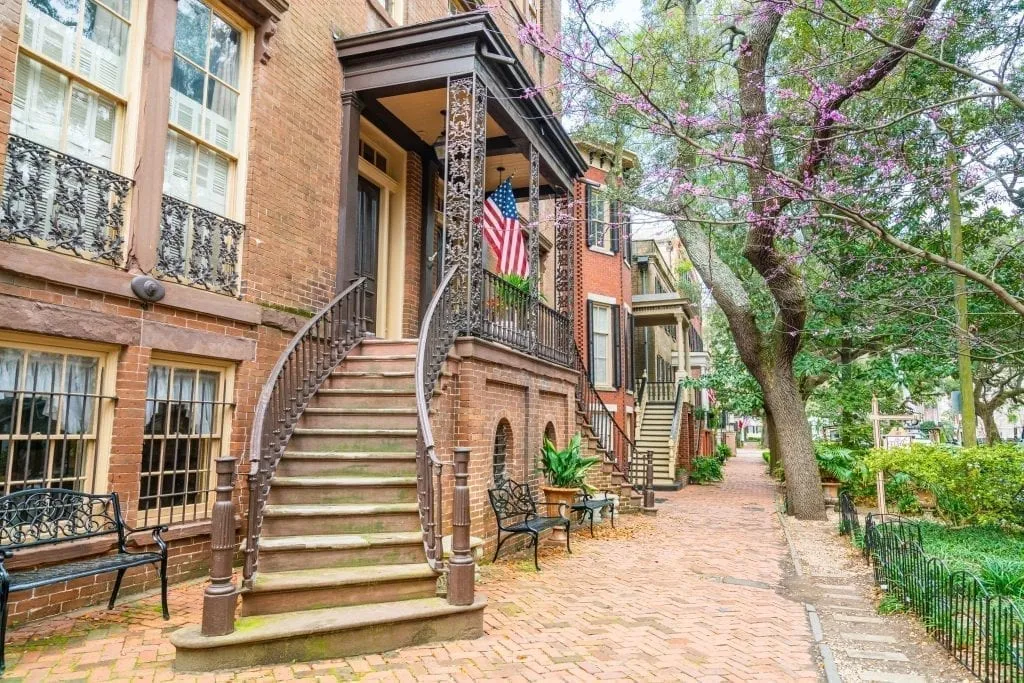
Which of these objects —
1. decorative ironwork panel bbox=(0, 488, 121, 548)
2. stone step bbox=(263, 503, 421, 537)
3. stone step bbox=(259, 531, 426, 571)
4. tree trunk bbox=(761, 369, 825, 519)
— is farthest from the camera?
tree trunk bbox=(761, 369, 825, 519)

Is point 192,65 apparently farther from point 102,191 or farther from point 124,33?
point 102,191

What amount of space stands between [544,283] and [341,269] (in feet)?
26.4

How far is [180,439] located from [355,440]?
160 centimetres

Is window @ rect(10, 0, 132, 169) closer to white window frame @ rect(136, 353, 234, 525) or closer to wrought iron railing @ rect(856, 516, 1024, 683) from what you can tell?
white window frame @ rect(136, 353, 234, 525)

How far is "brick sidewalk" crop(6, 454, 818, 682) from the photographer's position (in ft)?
13.6

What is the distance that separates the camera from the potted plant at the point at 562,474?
8961 millimetres

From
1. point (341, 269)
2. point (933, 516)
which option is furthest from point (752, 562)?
point (341, 269)

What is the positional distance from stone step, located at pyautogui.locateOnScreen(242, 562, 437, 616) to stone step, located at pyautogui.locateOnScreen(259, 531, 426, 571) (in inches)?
2.5

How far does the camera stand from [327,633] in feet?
14.2

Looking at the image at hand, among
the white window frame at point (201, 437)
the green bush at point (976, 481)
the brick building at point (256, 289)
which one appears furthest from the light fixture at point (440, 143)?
the green bush at point (976, 481)

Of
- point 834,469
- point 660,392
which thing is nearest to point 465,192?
point 834,469

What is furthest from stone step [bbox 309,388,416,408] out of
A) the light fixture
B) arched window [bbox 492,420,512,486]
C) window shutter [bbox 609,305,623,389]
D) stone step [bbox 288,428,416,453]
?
window shutter [bbox 609,305,623,389]

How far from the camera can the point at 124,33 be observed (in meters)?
5.76

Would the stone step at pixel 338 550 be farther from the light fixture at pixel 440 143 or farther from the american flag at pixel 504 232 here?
the light fixture at pixel 440 143
